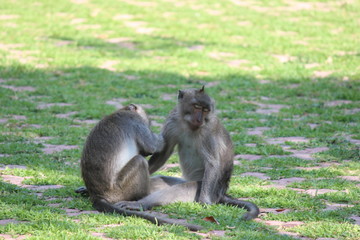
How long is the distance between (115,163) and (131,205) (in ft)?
1.43

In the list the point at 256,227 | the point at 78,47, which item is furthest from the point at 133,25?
the point at 256,227

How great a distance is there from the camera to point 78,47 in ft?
53.1

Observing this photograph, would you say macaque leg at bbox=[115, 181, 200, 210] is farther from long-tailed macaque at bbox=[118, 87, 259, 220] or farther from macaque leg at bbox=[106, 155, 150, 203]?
macaque leg at bbox=[106, 155, 150, 203]

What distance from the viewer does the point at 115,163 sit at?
6.11 m

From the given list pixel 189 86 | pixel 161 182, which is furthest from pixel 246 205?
pixel 189 86

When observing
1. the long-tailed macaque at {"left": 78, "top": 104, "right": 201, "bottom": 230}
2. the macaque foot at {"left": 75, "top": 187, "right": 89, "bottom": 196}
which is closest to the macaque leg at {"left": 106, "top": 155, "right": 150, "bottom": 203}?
the long-tailed macaque at {"left": 78, "top": 104, "right": 201, "bottom": 230}

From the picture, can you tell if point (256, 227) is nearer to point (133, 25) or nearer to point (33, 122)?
point (33, 122)

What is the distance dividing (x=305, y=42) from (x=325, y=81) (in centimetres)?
362

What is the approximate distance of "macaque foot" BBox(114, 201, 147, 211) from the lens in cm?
600

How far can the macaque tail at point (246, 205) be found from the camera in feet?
19.1

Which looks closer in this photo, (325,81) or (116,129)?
(116,129)

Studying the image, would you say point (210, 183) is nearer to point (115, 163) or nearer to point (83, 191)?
point (115, 163)

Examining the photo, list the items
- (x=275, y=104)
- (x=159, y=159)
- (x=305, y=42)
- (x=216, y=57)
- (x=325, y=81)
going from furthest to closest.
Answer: (x=305, y=42)
(x=216, y=57)
(x=325, y=81)
(x=275, y=104)
(x=159, y=159)

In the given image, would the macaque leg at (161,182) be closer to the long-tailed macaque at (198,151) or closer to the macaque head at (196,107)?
the long-tailed macaque at (198,151)
